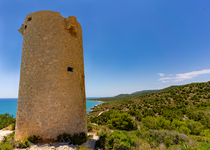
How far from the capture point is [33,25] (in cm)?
588

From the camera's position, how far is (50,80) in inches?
208

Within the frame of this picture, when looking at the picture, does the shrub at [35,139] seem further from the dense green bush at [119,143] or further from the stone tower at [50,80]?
the dense green bush at [119,143]

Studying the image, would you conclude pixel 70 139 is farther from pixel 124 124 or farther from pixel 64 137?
pixel 124 124

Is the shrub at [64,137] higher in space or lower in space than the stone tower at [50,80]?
lower

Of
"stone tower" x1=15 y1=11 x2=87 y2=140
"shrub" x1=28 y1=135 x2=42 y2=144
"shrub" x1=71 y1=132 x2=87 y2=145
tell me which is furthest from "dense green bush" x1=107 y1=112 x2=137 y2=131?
"shrub" x1=28 y1=135 x2=42 y2=144

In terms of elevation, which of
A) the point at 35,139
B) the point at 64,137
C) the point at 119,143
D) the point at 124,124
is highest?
the point at 35,139

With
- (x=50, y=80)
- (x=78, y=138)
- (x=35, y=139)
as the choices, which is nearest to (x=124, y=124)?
(x=78, y=138)

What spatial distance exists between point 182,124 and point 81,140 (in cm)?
858

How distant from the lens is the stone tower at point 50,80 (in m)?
5.02

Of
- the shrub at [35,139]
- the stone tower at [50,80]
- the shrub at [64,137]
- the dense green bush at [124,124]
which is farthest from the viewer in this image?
the dense green bush at [124,124]

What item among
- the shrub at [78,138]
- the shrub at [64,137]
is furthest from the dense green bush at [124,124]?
the shrub at [64,137]

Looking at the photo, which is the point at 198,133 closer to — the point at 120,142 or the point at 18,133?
the point at 120,142

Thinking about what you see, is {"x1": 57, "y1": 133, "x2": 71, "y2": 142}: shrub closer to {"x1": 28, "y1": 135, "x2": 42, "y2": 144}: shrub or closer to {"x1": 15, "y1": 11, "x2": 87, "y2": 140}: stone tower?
{"x1": 15, "y1": 11, "x2": 87, "y2": 140}: stone tower

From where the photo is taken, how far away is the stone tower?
5.02m
